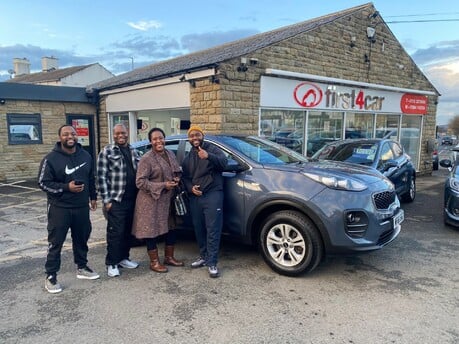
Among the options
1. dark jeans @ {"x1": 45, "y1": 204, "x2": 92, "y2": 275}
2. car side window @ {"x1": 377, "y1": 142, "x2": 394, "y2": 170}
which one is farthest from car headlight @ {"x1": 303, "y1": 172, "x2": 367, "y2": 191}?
car side window @ {"x1": 377, "y1": 142, "x2": 394, "y2": 170}

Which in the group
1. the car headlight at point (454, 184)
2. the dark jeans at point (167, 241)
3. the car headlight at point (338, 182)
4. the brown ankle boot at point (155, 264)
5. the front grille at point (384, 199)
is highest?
the car headlight at point (338, 182)

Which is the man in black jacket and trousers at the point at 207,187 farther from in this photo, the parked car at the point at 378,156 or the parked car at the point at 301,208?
the parked car at the point at 378,156

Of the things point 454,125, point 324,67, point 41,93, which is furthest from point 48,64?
point 454,125

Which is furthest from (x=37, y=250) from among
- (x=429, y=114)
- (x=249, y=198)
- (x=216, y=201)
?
(x=429, y=114)

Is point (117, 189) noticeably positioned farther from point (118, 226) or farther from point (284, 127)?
point (284, 127)

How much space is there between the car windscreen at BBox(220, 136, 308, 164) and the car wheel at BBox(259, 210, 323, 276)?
756mm

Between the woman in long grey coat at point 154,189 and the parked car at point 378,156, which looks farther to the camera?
the parked car at point 378,156

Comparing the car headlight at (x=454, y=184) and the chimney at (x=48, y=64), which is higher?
the chimney at (x=48, y=64)

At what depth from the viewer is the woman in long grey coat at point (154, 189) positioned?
385 cm

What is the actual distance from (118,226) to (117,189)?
1.39ft

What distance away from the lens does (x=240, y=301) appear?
344 cm

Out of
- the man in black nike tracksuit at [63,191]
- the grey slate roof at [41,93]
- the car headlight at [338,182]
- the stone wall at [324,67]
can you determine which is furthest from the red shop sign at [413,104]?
the man in black nike tracksuit at [63,191]

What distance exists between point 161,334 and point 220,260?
1734 mm

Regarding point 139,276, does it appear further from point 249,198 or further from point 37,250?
point 37,250
